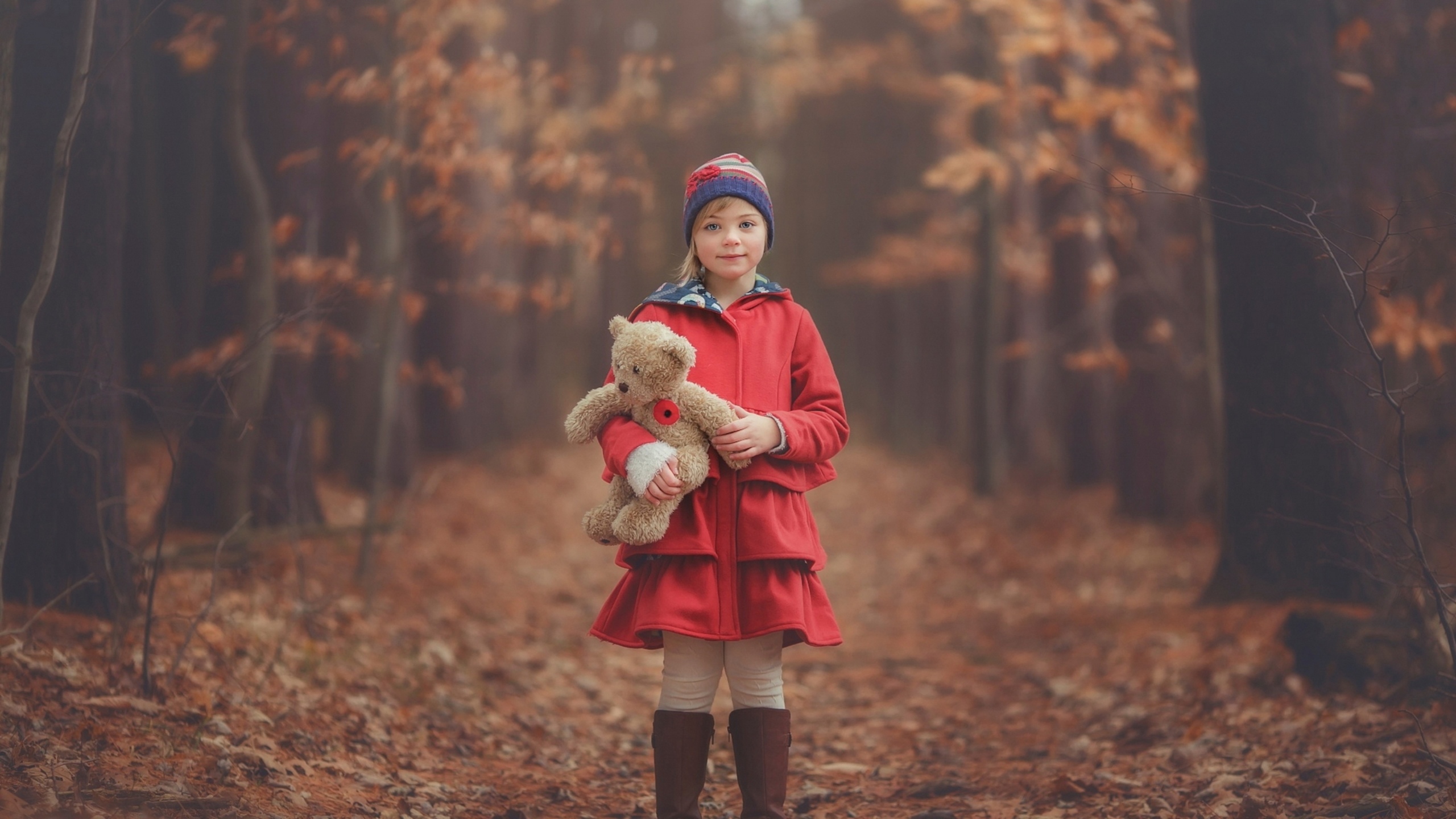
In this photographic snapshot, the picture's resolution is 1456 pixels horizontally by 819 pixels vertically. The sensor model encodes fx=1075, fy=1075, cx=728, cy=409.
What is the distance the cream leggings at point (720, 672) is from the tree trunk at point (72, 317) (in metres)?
2.27

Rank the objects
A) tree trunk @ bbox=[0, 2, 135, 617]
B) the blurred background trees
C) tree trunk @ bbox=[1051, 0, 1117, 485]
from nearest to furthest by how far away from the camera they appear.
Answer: tree trunk @ bbox=[0, 2, 135, 617]
the blurred background trees
tree trunk @ bbox=[1051, 0, 1117, 485]

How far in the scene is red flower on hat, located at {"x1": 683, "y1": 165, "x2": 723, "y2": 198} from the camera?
329 centimetres

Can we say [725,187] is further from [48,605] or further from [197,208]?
[197,208]

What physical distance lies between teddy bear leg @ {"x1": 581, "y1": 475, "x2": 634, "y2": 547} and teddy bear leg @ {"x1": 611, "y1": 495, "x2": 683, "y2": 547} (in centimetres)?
8

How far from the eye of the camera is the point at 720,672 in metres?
3.38

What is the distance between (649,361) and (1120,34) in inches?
295

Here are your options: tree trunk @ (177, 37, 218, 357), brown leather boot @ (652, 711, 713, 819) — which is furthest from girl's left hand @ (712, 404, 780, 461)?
tree trunk @ (177, 37, 218, 357)

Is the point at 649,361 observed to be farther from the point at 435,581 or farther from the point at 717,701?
the point at 435,581

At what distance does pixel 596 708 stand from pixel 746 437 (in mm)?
2907

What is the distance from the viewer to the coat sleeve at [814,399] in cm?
→ 324

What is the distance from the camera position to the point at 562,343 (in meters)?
20.7

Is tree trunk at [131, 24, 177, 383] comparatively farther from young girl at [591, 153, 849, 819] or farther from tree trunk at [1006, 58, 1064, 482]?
tree trunk at [1006, 58, 1064, 482]

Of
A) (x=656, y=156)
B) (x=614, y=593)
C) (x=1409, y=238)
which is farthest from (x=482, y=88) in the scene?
(x=656, y=156)

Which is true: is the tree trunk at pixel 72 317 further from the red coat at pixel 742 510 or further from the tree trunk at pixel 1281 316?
the tree trunk at pixel 1281 316
